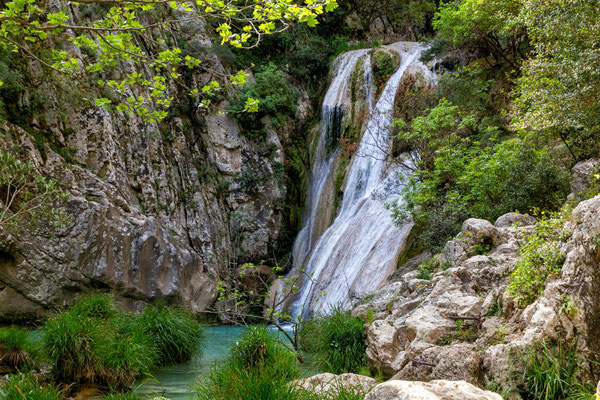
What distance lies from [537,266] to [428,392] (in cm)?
314

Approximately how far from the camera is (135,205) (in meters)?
13.0

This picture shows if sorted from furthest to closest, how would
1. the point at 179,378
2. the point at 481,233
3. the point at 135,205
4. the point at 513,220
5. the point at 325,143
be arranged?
the point at 325,143, the point at 135,205, the point at 513,220, the point at 481,233, the point at 179,378

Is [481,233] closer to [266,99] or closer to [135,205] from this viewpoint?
[135,205]

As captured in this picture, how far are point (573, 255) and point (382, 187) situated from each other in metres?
10.8

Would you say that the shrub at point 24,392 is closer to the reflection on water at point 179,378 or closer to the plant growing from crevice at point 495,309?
the reflection on water at point 179,378

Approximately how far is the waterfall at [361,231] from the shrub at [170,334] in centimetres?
269

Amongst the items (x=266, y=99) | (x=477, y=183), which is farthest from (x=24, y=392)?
(x=266, y=99)

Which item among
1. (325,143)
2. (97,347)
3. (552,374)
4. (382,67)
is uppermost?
(382,67)

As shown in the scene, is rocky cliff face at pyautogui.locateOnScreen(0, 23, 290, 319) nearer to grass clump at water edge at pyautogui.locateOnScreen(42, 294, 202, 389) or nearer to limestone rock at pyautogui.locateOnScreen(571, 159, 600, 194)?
grass clump at water edge at pyautogui.locateOnScreen(42, 294, 202, 389)

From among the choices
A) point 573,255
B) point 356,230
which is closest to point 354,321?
point 573,255

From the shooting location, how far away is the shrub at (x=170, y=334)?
23.4 feet

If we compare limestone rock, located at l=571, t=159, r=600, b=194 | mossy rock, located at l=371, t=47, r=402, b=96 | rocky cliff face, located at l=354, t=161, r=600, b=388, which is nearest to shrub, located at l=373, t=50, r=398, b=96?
mossy rock, located at l=371, t=47, r=402, b=96

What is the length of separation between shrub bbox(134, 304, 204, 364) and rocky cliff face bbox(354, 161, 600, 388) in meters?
3.21

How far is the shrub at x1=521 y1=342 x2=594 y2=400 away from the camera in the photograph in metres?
3.13
